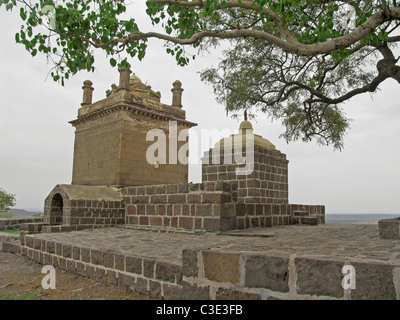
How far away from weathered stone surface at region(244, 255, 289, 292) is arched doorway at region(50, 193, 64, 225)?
35.1 feet

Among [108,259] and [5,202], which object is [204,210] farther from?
[5,202]

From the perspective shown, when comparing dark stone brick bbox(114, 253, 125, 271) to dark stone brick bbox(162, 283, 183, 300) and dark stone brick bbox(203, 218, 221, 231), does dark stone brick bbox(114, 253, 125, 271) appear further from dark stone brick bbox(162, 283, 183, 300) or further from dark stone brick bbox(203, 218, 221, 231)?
dark stone brick bbox(203, 218, 221, 231)

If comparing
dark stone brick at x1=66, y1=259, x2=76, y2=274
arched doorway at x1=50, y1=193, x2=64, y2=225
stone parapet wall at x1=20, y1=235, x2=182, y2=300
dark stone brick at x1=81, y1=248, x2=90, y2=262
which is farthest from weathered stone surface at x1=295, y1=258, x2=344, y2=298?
arched doorway at x1=50, y1=193, x2=64, y2=225

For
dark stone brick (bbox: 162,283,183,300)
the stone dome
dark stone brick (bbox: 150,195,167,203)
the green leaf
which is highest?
the green leaf

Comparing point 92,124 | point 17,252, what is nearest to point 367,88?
point 17,252

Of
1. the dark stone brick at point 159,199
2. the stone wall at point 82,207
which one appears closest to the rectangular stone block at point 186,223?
the dark stone brick at point 159,199

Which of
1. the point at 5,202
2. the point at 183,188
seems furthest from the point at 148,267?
the point at 5,202

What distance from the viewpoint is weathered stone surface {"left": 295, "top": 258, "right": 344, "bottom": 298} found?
2268 mm

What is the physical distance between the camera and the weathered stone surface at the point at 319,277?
2.27 meters

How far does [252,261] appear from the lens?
2.69m

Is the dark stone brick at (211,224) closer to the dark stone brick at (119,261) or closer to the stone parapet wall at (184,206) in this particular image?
the stone parapet wall at (184,206)

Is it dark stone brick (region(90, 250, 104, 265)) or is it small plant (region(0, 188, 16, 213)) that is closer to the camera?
dark stone brick (region(90, 250, 104, 265))

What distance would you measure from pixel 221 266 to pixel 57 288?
10.3 feet

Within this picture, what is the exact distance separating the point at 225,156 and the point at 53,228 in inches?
217
